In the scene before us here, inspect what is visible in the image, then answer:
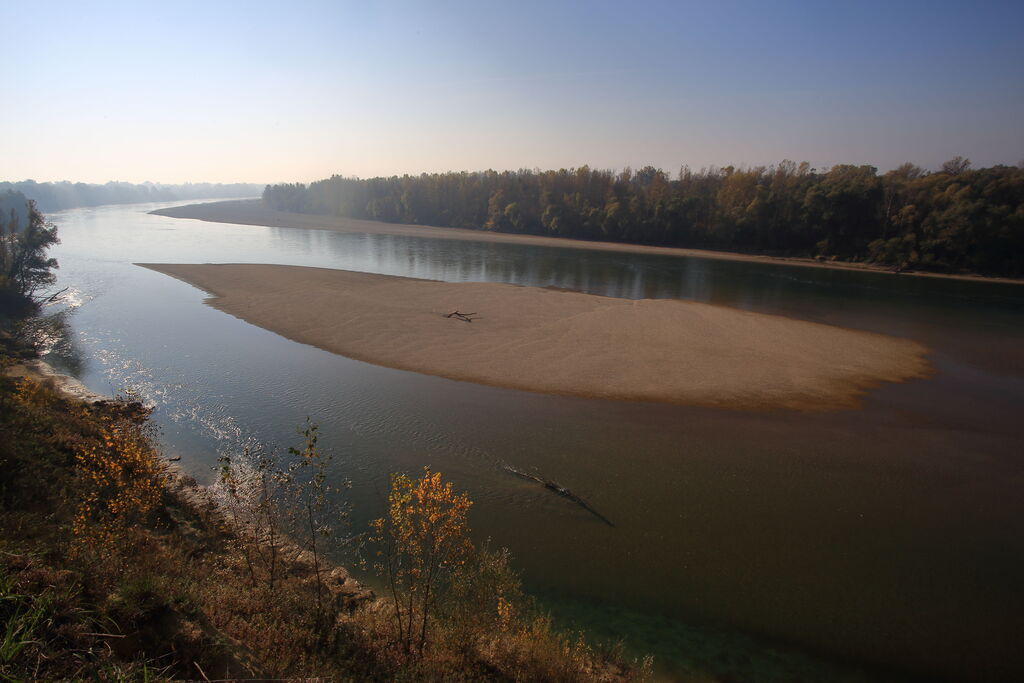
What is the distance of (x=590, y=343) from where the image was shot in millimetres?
26188

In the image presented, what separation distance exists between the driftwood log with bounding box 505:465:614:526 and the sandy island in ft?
21.8

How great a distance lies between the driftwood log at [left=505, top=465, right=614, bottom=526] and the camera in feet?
41.7

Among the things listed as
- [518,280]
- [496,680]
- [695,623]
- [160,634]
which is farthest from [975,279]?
[160,634]

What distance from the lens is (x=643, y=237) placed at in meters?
87.2

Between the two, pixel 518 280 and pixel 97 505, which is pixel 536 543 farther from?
pixel 518 280

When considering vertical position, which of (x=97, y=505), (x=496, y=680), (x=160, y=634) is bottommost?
(x=496, y=680)

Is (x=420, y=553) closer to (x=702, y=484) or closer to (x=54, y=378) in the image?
(x=702, y=484)

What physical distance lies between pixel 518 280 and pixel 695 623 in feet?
134

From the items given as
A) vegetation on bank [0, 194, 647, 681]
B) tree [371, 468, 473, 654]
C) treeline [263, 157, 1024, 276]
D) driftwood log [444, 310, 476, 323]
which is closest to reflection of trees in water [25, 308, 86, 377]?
vegetation on bank [0, 194, 647, 681]

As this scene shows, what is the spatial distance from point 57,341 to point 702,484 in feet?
106

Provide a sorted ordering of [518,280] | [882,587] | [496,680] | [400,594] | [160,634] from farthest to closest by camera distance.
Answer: [518,280]
[882,587]
[400,594]
[496,680]
[160,634]

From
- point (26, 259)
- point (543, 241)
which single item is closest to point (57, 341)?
point (26, 259)

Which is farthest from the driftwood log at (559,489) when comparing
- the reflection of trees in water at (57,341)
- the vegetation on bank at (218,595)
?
the reflection of trees in water at (57,341)

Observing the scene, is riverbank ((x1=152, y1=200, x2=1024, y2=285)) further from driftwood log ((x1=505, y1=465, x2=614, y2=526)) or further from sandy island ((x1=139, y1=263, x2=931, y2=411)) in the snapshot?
driftwood log ((x1=505, y1=465, x2=614, y2=526))
